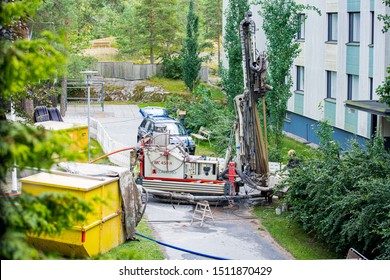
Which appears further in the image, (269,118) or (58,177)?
(269,118)

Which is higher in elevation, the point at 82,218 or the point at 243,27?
the point at 243,27

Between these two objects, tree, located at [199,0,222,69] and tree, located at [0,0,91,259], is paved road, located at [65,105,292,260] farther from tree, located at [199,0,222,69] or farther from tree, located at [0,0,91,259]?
tree, located at [199,0,222,69]

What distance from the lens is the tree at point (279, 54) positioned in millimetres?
24906

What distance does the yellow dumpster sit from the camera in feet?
43.0

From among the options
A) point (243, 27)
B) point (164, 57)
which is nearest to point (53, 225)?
point (243, 27)

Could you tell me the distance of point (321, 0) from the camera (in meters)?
32.0

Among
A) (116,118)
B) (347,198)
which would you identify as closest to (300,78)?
(116,118)

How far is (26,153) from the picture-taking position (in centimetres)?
501

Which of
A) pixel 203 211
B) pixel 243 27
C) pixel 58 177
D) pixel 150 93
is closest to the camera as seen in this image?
pixel 58 177

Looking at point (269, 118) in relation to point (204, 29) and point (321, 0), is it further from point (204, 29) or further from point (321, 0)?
point (204, 29)

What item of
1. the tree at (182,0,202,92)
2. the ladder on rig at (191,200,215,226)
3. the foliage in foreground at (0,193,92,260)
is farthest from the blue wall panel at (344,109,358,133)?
the foliage in foreground at (0,193,92,260)

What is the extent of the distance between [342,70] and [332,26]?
90.8 inches

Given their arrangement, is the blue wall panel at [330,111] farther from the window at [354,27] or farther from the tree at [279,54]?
the tree at [279,54]

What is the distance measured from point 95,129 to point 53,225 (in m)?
26.7
